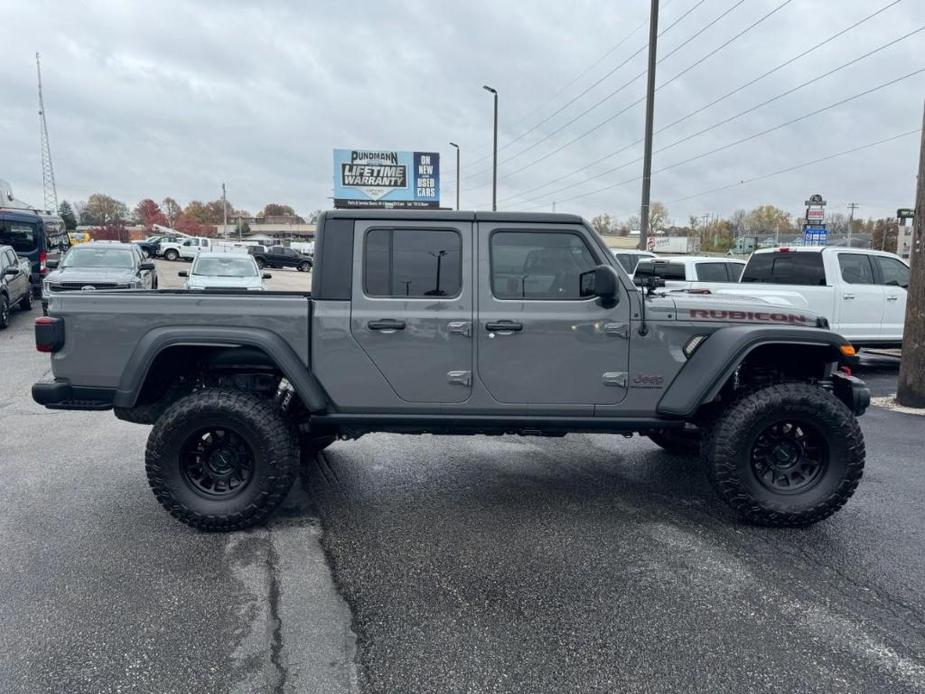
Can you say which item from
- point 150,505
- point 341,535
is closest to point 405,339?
point 341,535

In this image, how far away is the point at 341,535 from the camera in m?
4.20

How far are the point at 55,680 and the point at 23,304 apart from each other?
16.2 metres

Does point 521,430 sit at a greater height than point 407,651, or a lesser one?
greater

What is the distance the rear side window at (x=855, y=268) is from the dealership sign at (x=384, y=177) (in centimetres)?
3851

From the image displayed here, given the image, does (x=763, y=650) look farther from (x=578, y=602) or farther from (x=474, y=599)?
(x=474, y=599)

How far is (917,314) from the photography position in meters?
8.03

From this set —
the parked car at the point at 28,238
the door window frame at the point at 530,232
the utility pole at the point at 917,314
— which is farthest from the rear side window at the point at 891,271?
the parked car at the point at 28,238

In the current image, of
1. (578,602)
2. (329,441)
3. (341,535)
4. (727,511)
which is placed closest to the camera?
(578,602)

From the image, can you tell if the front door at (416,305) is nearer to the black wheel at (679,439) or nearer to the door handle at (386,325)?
the door handle at (386,325)

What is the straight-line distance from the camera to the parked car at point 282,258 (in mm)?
42469

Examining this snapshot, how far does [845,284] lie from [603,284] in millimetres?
8045

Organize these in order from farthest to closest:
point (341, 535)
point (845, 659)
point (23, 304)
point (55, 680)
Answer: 1. point (23, 304)
2. point (341, 535)
3. point (845, 659)
4. point (55, 680)

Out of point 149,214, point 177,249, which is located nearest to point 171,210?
point 149,214

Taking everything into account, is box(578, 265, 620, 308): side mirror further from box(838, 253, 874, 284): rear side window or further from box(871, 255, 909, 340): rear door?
box(871, 255, 909, 340): rear door
